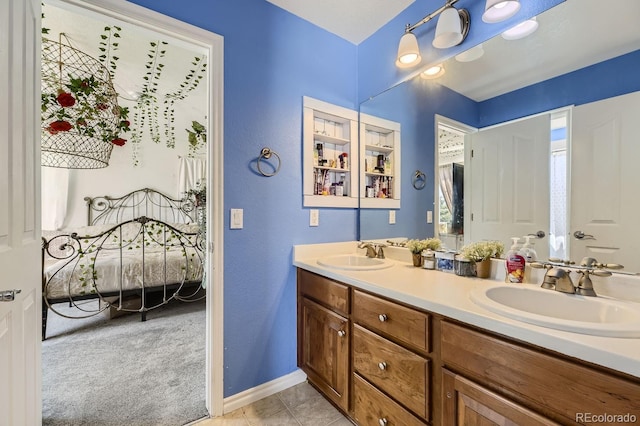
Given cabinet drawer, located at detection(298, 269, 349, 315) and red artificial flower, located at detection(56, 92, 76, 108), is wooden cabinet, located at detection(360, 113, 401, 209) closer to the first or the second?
cabinet drawer, located at detection(298, 269, 349, 315)

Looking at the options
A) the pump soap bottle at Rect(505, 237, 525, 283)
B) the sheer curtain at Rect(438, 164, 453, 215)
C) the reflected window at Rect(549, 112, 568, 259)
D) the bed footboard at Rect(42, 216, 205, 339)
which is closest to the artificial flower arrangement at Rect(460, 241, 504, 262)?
the pump soap bottle at Rect(505, 237, 525, 283)

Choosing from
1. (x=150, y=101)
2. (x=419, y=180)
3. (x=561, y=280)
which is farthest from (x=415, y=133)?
(x=150, y=101)

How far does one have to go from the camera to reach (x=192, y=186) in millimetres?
4680

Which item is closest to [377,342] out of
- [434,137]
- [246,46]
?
[434,137]

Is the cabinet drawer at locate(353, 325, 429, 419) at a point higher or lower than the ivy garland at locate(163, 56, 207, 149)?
lower

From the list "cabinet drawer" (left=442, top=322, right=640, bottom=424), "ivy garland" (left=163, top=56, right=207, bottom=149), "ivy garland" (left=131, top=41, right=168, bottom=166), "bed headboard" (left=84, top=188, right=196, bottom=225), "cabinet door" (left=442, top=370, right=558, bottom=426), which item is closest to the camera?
"cabinet drawer" (left=442, top=322, right=640, bottom=424)

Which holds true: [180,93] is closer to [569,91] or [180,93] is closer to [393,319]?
[393,319]

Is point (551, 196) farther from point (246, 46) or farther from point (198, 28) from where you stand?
point (198, 28)

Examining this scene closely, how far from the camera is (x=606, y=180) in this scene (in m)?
1.09

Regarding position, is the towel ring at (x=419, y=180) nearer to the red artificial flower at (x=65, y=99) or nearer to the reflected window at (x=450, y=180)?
the reflected window at (x=450, y=180)

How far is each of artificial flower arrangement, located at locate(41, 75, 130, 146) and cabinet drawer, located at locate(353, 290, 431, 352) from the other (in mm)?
2536

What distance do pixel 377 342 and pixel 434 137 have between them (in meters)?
1.31

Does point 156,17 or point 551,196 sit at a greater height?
point 156,17

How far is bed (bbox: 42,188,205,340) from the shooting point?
2.60 m
